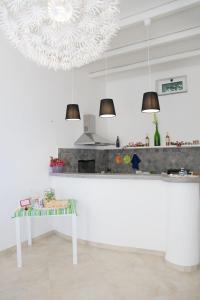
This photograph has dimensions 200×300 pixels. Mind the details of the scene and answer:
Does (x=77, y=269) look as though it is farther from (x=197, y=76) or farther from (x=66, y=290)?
(x=197, y=76)

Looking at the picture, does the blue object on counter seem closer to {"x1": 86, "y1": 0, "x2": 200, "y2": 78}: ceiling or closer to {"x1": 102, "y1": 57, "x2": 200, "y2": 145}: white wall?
{"x1": 102, "y1": 57, "x2": 200, "y2": 145}: white wall

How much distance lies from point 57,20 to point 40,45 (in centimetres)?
23

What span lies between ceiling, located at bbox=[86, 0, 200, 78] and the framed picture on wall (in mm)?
695

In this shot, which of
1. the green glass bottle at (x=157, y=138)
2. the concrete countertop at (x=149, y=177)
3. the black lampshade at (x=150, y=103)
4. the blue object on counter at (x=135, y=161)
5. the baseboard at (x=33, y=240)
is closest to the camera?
the concrete countertop at (x=149, y=177)

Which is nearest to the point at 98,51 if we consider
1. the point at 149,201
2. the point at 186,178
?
the point at 186,178

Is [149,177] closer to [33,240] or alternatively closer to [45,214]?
[45,214]

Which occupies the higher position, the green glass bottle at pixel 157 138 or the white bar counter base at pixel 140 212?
the green glass bottle at pixel 157 138

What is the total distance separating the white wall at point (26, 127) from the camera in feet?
10.8

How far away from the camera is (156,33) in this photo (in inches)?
140

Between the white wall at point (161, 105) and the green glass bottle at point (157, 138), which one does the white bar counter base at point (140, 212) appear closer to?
the green glass bottle at point (157, 138)

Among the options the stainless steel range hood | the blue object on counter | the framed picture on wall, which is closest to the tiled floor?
the stainless steel range hood

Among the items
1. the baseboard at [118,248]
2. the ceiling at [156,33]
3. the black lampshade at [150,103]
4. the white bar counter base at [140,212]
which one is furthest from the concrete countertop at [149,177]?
the ceiling at [156,33]

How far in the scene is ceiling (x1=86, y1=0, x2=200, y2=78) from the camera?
287 cm

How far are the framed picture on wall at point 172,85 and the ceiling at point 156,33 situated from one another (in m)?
0.70
